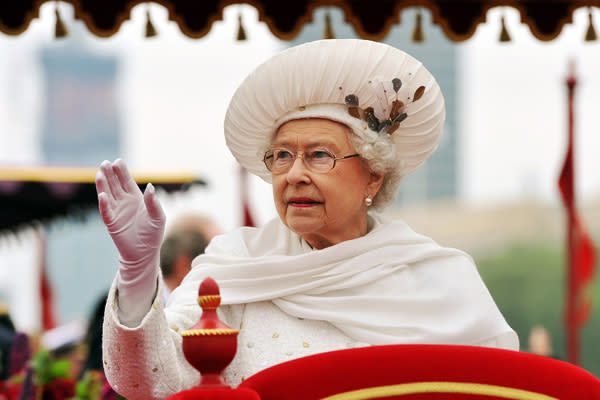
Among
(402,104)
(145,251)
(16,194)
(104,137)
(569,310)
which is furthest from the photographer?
(104,137)

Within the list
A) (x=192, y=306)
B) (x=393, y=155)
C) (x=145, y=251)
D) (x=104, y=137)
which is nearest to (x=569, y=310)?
(x=393, y=155)

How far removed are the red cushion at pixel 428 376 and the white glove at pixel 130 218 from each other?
1.29 ft

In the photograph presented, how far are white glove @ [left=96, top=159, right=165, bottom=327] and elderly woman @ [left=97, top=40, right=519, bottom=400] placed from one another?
29 cm

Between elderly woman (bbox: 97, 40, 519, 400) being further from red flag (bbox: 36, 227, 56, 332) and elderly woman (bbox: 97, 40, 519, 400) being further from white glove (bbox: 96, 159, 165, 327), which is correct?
red flag (bbox: 36, 227, 56, 332)

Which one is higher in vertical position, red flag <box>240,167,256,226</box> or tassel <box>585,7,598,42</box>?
tassel <box>585,7,598,42</box>

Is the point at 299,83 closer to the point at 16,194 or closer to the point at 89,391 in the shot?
the point at 89,391

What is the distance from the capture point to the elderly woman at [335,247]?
2.26 meters

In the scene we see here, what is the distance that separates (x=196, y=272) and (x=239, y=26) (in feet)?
6.64

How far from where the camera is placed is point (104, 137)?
1593 inches

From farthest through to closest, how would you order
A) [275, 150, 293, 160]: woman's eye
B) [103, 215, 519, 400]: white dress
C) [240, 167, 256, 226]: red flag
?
[240, 167, 256, 226]: red flag, [275, 150, 293, 160]: woman's eye, [103, 215, 519, 400]: white dress

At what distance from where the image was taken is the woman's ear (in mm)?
2459

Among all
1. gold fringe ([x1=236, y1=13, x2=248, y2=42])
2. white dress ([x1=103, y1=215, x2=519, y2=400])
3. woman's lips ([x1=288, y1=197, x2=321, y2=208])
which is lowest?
white dress ([x1=103, y1=215, x2=519, y2=400])

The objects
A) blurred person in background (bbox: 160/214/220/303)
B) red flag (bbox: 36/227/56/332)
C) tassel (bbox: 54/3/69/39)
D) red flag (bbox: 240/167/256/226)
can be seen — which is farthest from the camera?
red flag (bbox: 36/227/56/332)

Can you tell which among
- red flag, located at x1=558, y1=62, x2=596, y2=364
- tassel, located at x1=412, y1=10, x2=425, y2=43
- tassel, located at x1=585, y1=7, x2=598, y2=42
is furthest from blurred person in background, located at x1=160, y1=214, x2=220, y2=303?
tassel, located at x1=585, y1=7, x2=598, y2=42
